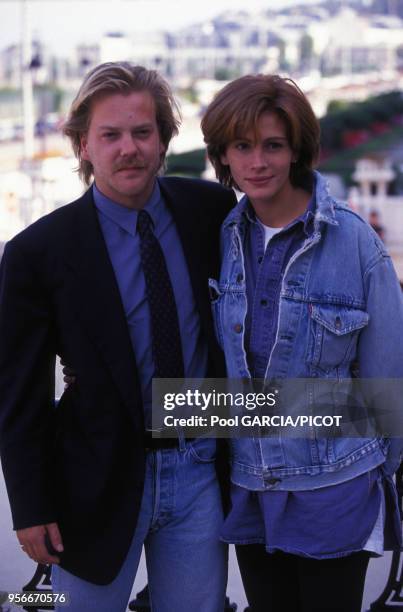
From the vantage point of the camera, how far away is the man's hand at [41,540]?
6.48ft

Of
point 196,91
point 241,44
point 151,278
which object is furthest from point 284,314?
point 241,44

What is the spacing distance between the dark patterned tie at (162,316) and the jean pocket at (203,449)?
5.7 inches

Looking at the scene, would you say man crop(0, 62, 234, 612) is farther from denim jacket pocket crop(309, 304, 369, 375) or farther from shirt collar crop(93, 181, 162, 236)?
denim jacket pocket crop(309, 304, 369, 375)

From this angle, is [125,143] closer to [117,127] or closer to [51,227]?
[117,127]

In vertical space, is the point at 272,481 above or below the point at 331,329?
below

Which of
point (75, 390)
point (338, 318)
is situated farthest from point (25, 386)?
point (338, 318)

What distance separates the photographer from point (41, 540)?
1.97m

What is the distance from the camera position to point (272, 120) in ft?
6.23

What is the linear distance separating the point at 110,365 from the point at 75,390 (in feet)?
0.41

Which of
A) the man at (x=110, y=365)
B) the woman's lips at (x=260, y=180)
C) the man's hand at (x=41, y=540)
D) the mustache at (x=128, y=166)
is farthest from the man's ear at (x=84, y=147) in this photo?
the man's hand at (x=41, y=540)

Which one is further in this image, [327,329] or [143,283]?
[143,283]

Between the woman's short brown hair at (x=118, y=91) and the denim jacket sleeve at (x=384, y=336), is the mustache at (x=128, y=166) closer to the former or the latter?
the woman's short brown hair at (x=118, y=91)

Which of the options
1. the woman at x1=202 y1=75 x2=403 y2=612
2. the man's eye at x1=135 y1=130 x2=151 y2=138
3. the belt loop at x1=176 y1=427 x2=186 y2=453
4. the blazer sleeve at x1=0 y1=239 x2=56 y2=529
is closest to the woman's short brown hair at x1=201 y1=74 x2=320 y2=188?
the woman at x1=202 y1=75 x2=403 y2=612

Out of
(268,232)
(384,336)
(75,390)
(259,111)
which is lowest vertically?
(75,390)
